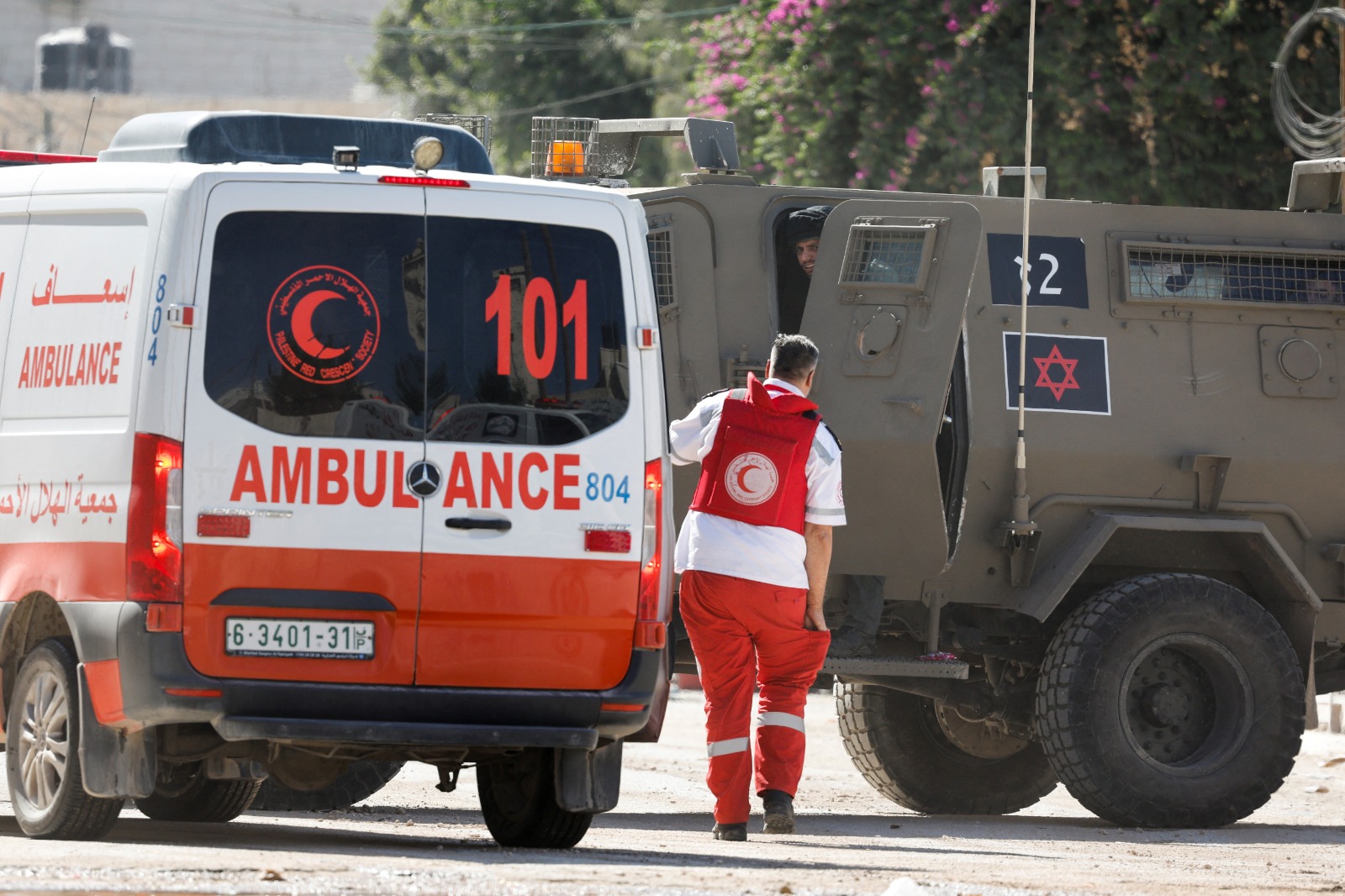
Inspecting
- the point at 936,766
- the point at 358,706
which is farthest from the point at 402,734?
the point at 936,766

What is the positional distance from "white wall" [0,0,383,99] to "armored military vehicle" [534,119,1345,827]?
4502cm

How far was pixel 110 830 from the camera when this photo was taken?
7.90m

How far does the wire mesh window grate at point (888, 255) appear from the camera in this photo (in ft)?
31.6

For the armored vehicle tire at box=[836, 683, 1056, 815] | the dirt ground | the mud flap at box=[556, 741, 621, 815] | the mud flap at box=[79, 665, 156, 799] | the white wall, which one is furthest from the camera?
the white wall

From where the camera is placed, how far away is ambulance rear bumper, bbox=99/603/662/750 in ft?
22.3

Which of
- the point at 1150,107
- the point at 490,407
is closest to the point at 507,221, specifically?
the point at 490,407

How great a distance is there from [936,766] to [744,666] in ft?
9.59

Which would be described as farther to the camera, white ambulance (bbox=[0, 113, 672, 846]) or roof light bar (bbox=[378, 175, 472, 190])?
roof light bar (bbox=[378, 175, 472, 190])

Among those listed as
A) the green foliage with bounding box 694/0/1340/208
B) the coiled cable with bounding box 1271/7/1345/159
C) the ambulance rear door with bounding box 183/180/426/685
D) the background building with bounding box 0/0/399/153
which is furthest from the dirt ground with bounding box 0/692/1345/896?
the background building with bounding box 0/0/399/153

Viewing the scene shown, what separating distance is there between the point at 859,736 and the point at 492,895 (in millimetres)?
5329

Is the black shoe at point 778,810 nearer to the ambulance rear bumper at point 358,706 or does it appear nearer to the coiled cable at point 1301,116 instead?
the ambulance rear bumper at point 358,706

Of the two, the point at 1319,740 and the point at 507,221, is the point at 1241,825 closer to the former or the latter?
the point at 507,221

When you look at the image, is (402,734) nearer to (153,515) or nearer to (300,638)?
(300,638)

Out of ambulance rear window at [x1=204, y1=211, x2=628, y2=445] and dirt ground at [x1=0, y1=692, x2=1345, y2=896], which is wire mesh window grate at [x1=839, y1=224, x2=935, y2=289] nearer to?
dirt ground at [x1=0, y1=692, x2=1345, y2=896]
